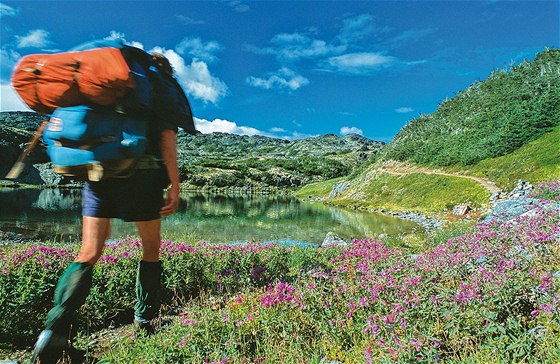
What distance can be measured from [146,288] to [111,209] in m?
1.36

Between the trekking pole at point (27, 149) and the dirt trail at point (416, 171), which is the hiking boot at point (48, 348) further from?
the dirt trail at point (416, 171)

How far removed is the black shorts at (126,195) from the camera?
393 cm

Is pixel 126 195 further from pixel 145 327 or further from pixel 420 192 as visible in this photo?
pixel 420 192

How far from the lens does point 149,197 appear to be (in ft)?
13.6

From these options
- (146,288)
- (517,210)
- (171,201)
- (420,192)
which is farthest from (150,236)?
(420,192)

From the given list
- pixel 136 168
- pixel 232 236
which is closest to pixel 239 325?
pixel 136 168

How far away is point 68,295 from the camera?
12.5ft

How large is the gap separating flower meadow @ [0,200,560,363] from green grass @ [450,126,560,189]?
41495 mm

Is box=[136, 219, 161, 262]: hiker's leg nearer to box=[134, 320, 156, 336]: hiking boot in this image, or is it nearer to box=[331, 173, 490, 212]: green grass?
box=[134, 320, 156, 336]: hiking boot

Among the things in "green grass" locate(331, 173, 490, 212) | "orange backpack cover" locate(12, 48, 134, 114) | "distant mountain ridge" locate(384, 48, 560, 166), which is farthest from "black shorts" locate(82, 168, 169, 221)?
"distant mountain ridge" locate(384, 48, 560, 166)

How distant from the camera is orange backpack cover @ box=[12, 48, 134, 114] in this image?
3566 mm

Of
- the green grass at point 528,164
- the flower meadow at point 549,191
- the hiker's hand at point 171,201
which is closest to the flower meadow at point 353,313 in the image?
the hiker's hand at point 171,201

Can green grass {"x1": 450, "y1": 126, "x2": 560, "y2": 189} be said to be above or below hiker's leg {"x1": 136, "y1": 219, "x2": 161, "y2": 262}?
above

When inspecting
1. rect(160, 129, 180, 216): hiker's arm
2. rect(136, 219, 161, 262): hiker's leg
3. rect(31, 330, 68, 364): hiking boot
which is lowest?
rect(31, 330, 68, 364): hiking boot
